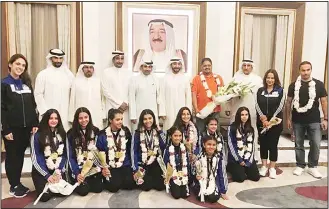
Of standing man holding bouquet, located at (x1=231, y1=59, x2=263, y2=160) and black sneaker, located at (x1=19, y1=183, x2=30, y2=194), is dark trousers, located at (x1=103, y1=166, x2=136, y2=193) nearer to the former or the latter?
black sneaker, located at (x1=19, y1=183, x2=30, y2=194)

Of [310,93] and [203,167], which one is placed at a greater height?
[310,93]

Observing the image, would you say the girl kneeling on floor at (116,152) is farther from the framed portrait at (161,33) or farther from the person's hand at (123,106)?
the framed portrait at (161,33)

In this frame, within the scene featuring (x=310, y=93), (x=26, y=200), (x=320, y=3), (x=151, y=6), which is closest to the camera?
(x=26, y=200)

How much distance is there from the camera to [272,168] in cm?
410

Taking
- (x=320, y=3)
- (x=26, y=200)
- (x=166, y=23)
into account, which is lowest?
(x=26, y=200)

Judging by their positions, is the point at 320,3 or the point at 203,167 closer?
the point at 203,167

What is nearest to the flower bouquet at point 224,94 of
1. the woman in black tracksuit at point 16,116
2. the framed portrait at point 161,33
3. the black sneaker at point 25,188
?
the framed portrait at point 161,33

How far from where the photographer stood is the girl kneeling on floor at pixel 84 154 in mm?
3469

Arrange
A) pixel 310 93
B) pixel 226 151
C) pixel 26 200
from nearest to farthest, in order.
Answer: pixel 26 200, pixel 310 93, pixel 226 151

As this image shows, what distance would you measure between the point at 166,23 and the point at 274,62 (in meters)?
1.94

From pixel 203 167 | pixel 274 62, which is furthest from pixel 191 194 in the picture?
pixel 274 62

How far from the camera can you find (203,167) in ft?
11.2

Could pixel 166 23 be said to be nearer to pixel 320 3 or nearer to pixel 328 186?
pixel 320 3

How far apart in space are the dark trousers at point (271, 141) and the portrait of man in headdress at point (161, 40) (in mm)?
1747
